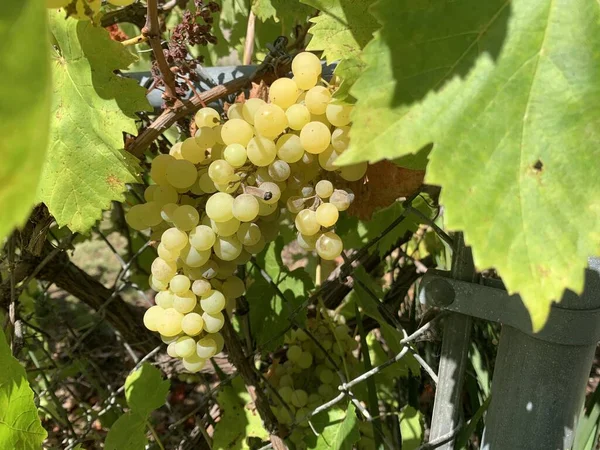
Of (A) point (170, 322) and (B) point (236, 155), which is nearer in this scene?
(B) point (236, 155)

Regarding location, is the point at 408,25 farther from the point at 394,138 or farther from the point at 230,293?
the point at 230,293

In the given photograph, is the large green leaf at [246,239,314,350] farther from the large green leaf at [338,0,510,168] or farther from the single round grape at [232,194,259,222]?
the large green leaf at [338,0,510,168]

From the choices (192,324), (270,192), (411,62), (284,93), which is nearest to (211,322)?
(192,324)

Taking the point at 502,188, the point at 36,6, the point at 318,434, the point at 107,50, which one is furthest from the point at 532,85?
the point at 318,434

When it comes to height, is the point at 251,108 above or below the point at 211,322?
above

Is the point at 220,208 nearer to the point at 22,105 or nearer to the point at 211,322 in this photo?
the point at 211,322

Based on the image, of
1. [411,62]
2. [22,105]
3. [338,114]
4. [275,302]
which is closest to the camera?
[22,105]

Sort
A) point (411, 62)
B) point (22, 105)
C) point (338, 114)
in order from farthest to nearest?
point (338, 114) → point (411, 62) → point (22, 105)
